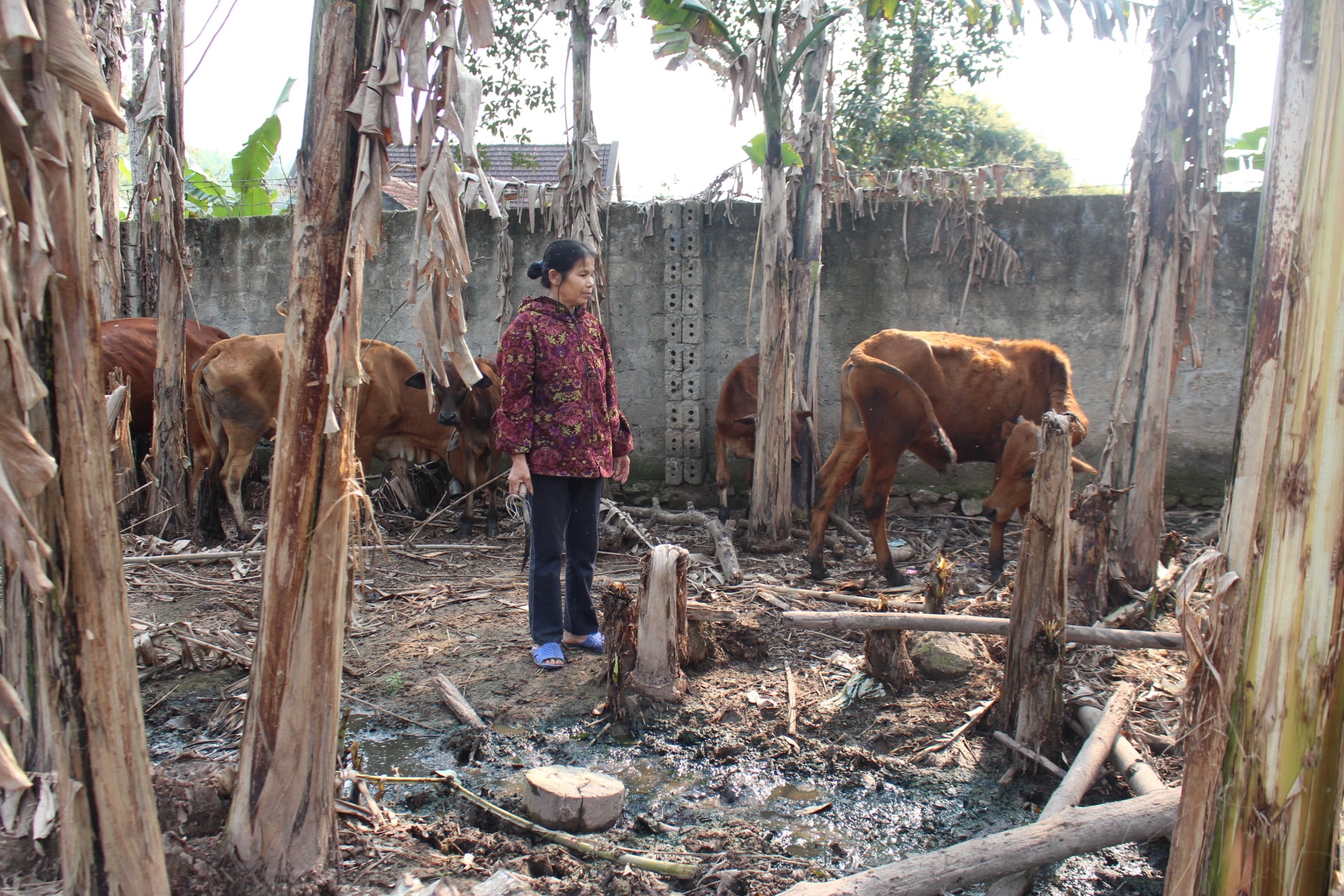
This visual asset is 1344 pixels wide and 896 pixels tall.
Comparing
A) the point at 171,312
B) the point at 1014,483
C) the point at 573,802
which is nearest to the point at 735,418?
the point at 1014,483

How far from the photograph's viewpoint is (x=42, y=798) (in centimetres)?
170

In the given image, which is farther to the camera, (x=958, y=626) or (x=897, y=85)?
(x=897, y=85)

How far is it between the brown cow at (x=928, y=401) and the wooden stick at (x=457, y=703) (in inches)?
102

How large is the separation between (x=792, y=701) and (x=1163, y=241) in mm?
3387

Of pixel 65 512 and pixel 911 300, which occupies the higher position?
pixel 911 300

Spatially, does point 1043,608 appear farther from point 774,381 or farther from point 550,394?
point 774,381

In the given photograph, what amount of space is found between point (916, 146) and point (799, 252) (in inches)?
267

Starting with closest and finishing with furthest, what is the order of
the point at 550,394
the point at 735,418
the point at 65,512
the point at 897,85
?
the point at 65,512 → the point at 550,394 → the point at 735,418 → the point at 897,85

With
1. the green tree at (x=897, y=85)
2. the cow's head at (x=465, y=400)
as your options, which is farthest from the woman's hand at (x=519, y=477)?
the green tree at (x=897, y=85)

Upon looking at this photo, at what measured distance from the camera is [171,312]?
19.8ft

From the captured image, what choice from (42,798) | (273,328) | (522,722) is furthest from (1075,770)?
(273,328)

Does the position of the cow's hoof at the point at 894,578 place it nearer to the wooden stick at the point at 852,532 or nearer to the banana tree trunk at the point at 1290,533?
the wooden stick at the point at 852,532

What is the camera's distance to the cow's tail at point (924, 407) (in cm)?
538

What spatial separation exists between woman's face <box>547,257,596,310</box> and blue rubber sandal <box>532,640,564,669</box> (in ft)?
5.05
